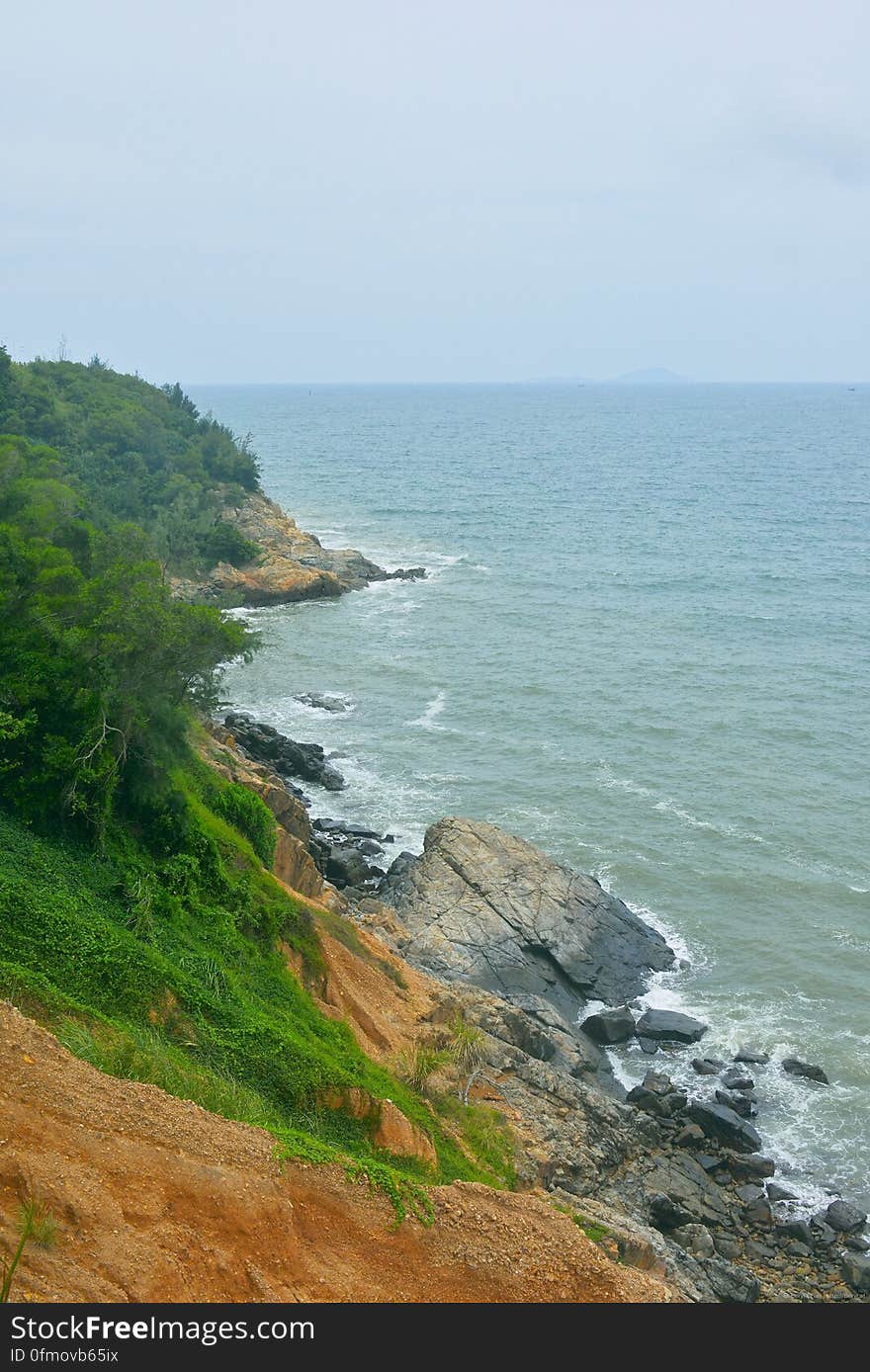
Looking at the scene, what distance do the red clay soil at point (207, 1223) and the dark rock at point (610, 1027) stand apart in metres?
13.5

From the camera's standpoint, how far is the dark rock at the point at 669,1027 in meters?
30.4

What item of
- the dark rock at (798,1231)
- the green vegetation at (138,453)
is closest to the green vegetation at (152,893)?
the dark rock at (798,1231)

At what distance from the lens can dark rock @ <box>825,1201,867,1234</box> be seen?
24062mm

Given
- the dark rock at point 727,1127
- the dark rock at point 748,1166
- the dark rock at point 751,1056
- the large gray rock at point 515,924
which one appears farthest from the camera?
the large gray rock at point 515,924

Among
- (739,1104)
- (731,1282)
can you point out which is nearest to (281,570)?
(739,1104)

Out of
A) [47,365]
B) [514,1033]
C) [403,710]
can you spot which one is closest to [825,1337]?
[514,1033]

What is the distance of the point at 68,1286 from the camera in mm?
12172

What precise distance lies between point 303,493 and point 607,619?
59188 millimetres

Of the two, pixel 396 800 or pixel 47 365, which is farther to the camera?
pixel 47 365

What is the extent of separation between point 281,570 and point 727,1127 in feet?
174

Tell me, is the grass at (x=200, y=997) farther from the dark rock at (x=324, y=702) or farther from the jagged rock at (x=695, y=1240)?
the dark rock at (x=324, y=702)

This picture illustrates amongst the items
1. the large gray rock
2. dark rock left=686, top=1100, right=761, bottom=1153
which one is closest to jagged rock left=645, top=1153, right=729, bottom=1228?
dark rock left=686, top=1100, right=761, bottom=1153

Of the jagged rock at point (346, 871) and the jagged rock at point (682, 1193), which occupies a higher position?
the jagged rock at point (346, 871)

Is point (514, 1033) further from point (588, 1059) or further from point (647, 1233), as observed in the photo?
point (647, 1233)
